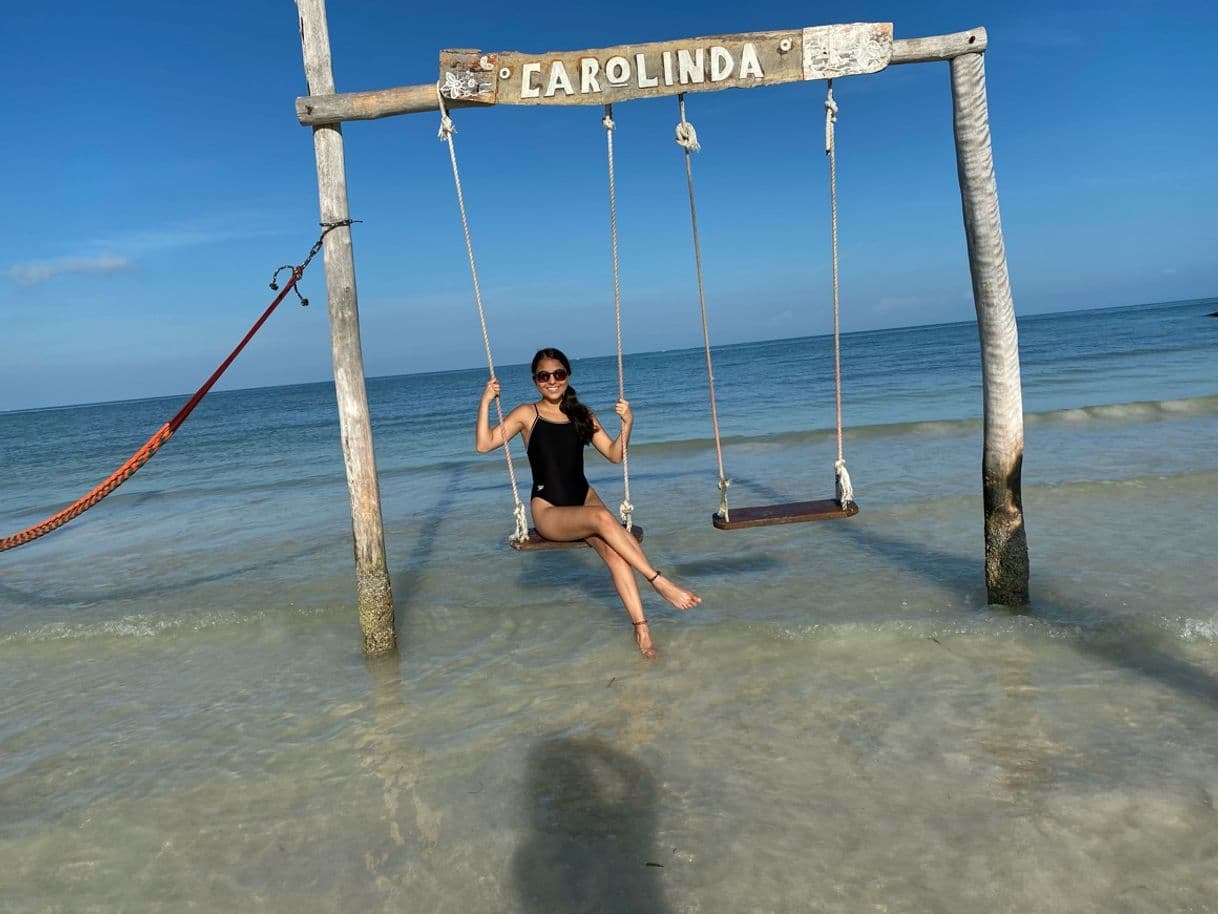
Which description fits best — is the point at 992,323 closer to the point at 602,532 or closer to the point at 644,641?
the point at 602,532

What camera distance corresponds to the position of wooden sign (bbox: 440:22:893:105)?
172 inches

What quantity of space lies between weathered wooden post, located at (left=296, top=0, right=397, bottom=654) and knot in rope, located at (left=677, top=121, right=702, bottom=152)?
1967 mm

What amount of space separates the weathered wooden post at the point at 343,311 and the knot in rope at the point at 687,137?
6.45ft

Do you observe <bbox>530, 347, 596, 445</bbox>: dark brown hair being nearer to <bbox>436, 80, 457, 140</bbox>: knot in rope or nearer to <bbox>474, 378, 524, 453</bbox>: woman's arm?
<bbox>474, 378, 524, 453</bbox>: woman's arm

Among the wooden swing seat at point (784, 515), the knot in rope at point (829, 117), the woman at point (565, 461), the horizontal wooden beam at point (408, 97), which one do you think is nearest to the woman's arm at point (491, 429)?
the woman at point (565, 461)

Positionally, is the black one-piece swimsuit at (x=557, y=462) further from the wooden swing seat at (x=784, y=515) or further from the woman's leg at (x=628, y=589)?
the wooden swing seat at (x=784, y=515)

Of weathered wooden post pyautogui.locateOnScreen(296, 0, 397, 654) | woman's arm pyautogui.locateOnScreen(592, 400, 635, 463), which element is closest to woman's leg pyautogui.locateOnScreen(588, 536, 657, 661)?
woman's arm pyautogui.locateOnScreen(592, 400, 635, 463)

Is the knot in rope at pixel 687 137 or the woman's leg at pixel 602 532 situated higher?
the knot in rope at pixel 687 137

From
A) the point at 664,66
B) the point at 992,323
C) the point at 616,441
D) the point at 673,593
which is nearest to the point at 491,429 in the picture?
the point at 616,441

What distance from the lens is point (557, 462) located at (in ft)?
16.0

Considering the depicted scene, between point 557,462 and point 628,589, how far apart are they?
88 cm

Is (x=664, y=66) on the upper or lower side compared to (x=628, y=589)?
upper

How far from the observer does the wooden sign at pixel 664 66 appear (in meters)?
4.38

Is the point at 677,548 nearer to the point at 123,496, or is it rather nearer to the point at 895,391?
the point at 123,496
